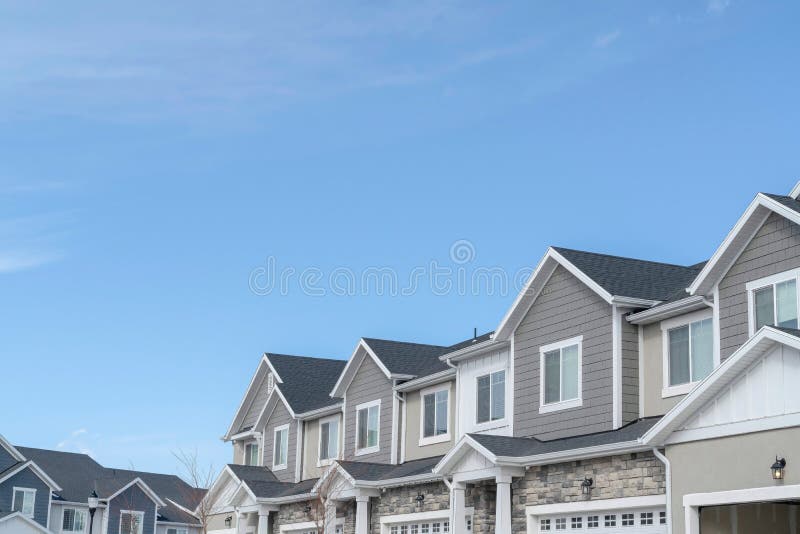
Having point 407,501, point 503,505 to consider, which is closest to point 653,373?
point 503,505

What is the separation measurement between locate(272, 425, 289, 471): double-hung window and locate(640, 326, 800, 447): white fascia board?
20458 millimetres

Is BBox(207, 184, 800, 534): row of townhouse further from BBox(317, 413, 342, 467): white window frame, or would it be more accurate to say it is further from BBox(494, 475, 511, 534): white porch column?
BBox(317, 413, 342, 467): white window frame

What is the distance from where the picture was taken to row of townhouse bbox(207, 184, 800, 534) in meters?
16.8

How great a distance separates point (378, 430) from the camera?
31.6 metres

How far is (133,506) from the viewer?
62.7 meters

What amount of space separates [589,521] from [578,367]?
346cm

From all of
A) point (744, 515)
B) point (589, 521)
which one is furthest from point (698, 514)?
point (589, 521)

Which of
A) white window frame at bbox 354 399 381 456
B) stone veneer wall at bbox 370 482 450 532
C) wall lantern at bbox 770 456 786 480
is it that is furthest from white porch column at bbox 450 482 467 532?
wall lantern at bbox 770 456 786 480

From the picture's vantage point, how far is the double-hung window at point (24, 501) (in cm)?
5559

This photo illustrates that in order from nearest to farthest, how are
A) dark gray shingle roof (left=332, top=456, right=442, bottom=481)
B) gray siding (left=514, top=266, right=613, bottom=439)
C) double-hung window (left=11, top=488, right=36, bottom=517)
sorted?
gray siding (left=514, top=266, right=613, bottom=439) → dark gray shingle roof (left=332, top=456, right=442, bottom=481) → double-hung window (left=11, top=488, right=36, bottom=517)

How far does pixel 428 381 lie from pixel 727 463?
13437 mm

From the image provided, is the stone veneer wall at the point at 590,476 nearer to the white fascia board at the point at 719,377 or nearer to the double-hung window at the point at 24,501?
the white fascia board at the point at 719,377

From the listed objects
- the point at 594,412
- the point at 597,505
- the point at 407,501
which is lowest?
Result: the point at 597,505

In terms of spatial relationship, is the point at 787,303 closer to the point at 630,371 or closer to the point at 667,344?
the point at 667,344
